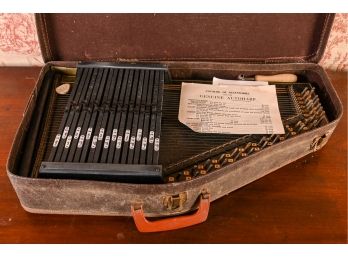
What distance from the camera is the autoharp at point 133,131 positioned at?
0.86 meters

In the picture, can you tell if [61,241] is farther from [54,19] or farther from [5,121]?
[54,19]

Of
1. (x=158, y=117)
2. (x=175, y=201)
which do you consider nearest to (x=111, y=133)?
(x=158, y=117)

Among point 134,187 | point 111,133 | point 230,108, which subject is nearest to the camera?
point 134,187

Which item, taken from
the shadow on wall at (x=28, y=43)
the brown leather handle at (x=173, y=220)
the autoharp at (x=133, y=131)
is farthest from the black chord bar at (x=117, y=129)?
the shadow on wall at (x=28, y=43)

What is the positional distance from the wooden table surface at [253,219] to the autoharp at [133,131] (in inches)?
4.1

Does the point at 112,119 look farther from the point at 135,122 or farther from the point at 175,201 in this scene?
the point at 175,201

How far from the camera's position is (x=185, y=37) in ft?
3.92

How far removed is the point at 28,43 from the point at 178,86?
537 millimetres

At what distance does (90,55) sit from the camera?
3.99ft

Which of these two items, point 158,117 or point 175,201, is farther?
point 158,117

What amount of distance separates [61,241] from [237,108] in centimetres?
62

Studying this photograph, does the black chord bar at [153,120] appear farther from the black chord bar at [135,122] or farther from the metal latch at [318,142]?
the metal latch at [318,142]

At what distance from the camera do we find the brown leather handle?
0.84 meters

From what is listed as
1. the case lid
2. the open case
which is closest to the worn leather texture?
the open case
